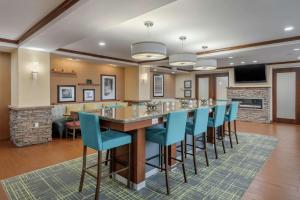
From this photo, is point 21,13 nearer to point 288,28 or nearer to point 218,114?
point 218,114

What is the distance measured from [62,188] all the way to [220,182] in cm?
224

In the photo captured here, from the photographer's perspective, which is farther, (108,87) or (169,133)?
(108,87)

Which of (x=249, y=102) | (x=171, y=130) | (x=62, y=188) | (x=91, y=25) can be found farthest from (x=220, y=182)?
(x=249, y=102)

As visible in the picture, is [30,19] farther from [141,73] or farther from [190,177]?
[141,73]

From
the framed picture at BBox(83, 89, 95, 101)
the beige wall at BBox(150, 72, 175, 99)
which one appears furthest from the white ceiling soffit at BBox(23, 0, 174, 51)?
the beige wall at BBox(150, 72, 175, 99)

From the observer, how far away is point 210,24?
346 cm

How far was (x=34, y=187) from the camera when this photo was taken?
257 centimetres

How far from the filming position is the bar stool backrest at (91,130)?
7.25 ft

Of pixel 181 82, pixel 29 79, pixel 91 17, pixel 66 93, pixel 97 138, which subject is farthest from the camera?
pixel 181 82

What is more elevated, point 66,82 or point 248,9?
point 248,9

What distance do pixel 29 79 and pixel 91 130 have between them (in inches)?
128

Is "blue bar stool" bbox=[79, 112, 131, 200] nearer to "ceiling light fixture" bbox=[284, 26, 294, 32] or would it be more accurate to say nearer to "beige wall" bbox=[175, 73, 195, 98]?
"ceiling light fixture" bbox=[284, 26, 294, 32]

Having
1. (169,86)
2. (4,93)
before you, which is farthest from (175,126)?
(169,86)

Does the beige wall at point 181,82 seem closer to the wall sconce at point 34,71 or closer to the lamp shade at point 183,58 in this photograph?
the lamp shade at point 183,58
